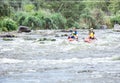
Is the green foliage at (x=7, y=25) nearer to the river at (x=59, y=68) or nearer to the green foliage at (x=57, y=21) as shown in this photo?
the green foliage at (x=57, y=21)

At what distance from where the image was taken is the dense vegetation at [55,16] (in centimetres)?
5488

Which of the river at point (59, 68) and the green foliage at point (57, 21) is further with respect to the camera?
the green foliage at point (57, 21)

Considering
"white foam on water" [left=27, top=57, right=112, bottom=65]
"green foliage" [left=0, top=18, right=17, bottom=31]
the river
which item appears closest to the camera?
→ the river

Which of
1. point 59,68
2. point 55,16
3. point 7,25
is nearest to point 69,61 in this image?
point 59,68

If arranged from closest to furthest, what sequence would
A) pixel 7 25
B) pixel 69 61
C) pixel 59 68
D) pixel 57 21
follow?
pixel 59 68, pixel 69 61, pixel 7 25, pixel 57 21

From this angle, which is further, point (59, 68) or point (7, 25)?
point (7, 25)

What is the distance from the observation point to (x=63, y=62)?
20.2 metres

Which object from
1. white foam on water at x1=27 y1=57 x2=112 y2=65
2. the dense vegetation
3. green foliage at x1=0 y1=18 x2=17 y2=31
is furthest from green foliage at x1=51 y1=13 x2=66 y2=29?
white foam on water at x1=27 y1=57 x2=112 y2=65

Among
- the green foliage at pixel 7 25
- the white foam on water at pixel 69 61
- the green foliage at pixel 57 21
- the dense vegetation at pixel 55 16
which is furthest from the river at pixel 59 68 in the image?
the green foliage at pixel 57 21

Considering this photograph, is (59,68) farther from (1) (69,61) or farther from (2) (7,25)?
(2) (7,25)

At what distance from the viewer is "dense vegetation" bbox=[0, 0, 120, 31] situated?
54875mm

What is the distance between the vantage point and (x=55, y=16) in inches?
2463

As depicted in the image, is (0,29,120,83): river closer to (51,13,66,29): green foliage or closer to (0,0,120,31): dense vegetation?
(0,0,120,31): dense vegetation

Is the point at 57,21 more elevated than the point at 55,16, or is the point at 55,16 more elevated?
the point at 55,16
